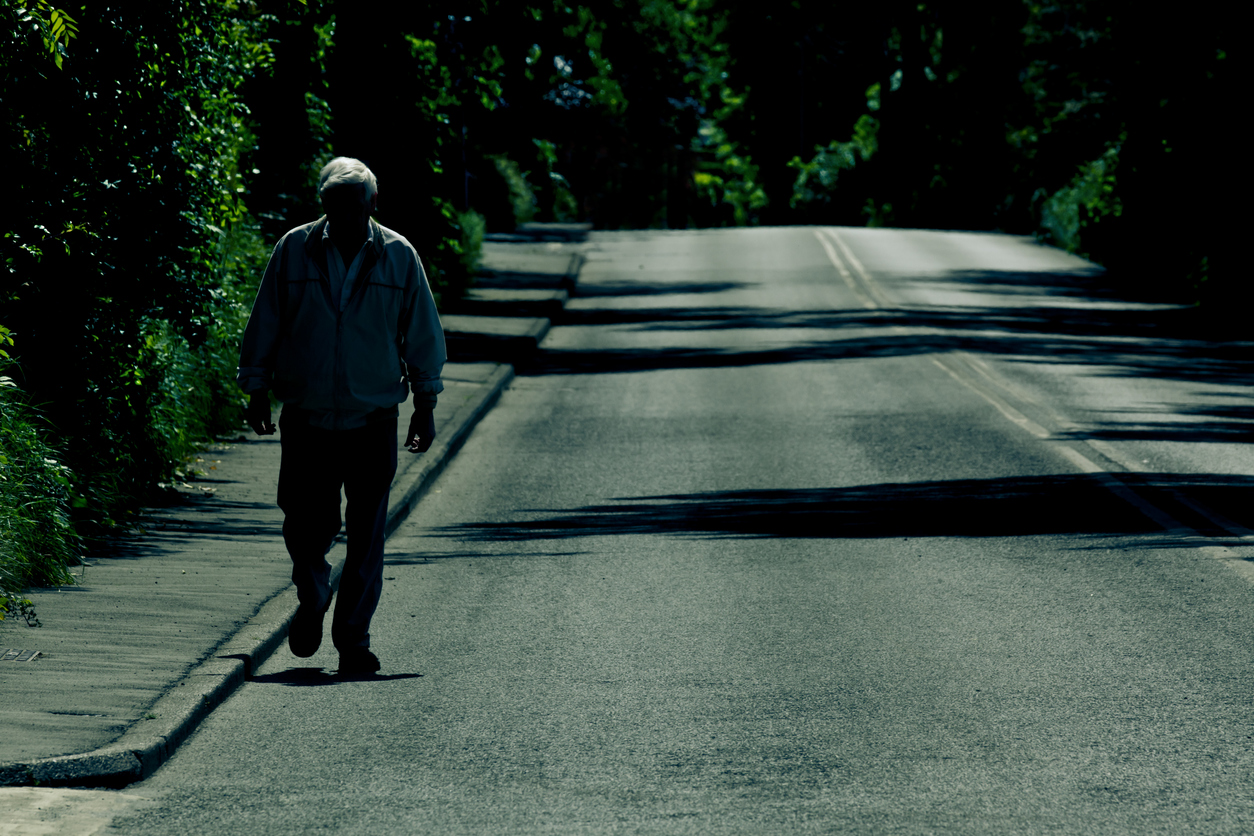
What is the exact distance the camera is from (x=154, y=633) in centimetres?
740

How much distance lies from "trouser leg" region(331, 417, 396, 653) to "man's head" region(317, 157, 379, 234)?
2.60 ft

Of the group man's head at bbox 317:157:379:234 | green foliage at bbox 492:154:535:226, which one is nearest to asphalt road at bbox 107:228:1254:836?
man's head at bbox 317:157:379:234

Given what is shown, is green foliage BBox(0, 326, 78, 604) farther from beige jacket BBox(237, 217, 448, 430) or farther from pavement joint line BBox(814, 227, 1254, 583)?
pavement joint line BBox(814, 227, 1254, 583)

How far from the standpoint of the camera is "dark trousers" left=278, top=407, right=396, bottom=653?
22.1 ft

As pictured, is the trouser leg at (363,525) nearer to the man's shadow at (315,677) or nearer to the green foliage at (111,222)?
the man's shadow at (315,677)

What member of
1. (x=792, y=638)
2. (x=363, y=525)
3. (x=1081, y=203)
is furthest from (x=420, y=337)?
(x=1081, y=203)

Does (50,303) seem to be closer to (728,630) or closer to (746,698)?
(728,630)

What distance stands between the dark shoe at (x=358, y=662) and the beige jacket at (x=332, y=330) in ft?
3.23

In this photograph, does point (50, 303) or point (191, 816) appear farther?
point (50, 303)

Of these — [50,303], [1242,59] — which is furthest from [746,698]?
[1242,59]

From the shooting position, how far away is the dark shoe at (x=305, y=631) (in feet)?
22.9

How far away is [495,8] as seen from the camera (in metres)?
21.7

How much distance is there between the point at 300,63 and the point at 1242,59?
16.4 meters

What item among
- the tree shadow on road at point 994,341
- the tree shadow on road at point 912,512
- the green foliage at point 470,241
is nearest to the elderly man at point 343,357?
the tree shadow on road at point 912,512
